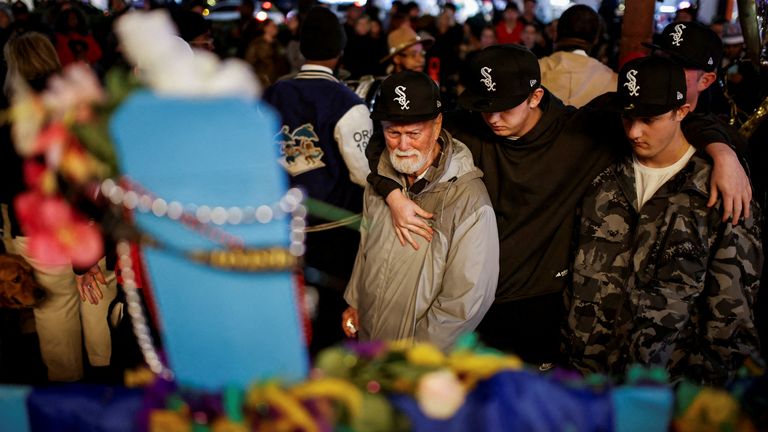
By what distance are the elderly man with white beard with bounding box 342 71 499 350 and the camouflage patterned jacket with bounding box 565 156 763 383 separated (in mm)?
424

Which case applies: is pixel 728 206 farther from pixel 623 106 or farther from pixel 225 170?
pixel 225 170

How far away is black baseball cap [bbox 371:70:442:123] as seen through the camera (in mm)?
2352

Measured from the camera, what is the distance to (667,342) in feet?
7.88

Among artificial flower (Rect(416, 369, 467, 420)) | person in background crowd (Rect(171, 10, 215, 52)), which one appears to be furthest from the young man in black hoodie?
person in background crowd (Rect(171, 10, 215, 52))

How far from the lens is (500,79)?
254 cm

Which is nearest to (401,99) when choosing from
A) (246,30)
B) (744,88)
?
(744,88)

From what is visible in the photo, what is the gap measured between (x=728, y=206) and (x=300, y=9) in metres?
8.71

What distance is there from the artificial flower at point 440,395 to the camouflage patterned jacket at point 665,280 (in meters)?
1.28

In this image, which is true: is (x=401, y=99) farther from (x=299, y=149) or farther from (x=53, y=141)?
(x=53, y=141)

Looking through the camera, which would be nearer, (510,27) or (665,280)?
(665,280)

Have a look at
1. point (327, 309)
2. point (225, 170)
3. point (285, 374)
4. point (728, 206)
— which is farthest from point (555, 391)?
point (327, 309)

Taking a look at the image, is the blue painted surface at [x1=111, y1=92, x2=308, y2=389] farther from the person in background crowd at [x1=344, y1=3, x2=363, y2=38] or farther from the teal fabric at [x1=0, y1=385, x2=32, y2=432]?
the person in background crowd at [x1=344, y1=3, x2=363, y2=38]

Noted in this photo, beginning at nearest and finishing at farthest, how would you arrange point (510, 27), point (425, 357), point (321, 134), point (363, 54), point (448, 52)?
1. point (425, 357)
2. point (321, 134)
3. point (363, 54)
4. point (448, 52)
5. point (510, 27)

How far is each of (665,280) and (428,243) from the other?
773 millimetres
